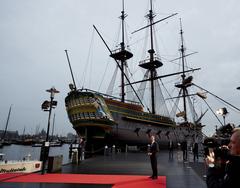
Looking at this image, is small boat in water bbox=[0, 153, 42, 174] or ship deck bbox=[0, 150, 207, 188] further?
small boat in water bbox=[0, 153, 42, 174]

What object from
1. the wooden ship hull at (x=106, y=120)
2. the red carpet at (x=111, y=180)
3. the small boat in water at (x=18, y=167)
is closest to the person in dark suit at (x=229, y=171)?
the red carpet at (x=111, y=180)

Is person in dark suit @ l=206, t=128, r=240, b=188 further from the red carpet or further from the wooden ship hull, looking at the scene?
the wooden ship hull

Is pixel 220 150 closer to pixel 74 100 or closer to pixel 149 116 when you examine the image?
pixel 74 100

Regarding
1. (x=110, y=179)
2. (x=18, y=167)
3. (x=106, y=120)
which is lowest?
(x=110, y=179)

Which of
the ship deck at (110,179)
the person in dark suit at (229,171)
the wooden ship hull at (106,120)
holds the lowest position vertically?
the ship deck at (110,179)

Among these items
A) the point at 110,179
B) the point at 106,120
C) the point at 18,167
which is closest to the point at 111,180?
the point at 110,179


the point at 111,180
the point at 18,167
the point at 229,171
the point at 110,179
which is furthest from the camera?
the point at 18,167

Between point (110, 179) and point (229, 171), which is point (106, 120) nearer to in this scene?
point (110, 179)

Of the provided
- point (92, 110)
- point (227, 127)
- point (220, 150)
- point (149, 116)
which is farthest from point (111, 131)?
point (220, 150)

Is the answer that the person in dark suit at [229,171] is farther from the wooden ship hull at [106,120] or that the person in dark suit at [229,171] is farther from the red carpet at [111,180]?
the wooden ship hull at [106,120]

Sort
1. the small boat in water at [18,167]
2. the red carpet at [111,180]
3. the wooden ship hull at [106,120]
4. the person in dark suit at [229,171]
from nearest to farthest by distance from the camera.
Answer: the person in dark suit at [229,171] < the red carpet at [111,180] < the small boat in water at [18,167] < the wooden ship hull at [106,120]

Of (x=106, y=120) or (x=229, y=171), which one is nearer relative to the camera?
(x=229, y=171)

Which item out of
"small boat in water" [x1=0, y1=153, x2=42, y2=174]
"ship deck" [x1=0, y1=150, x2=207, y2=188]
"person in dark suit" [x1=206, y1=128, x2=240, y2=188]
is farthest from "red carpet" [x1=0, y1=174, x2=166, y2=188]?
"person in dark suit" [x1=206, y1=128, x2=240, y2=188]

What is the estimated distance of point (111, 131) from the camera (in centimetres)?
2597
